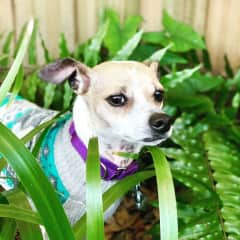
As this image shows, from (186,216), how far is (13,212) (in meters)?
0.56

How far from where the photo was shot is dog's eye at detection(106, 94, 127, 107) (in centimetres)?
123

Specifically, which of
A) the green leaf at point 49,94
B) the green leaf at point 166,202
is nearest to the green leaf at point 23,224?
the green leaf at point 166,202

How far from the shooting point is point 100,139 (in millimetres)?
1293

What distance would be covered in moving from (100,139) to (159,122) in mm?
183

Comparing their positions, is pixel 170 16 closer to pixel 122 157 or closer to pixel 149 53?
pixel 149 53

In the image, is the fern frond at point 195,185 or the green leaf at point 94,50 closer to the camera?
the fern frond at point 195,185

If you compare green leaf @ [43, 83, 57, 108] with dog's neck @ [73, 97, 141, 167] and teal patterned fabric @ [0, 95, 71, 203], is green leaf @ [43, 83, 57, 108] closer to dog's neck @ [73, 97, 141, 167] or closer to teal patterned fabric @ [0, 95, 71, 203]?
teal patterned fabric @ [0, 95, 71, 203]

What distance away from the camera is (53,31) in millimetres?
2033

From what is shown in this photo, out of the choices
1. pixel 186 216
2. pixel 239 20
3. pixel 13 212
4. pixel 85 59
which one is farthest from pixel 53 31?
pixel 13 212

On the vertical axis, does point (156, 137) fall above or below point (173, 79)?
above

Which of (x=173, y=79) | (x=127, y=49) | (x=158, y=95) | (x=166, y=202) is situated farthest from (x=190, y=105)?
(x=166, y=202)

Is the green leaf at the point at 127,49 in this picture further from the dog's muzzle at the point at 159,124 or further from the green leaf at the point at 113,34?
the dog's muzzle at the point at 159,124

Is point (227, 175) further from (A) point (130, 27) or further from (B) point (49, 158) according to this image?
(A) point (130, 27)

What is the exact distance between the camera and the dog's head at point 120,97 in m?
1.20
